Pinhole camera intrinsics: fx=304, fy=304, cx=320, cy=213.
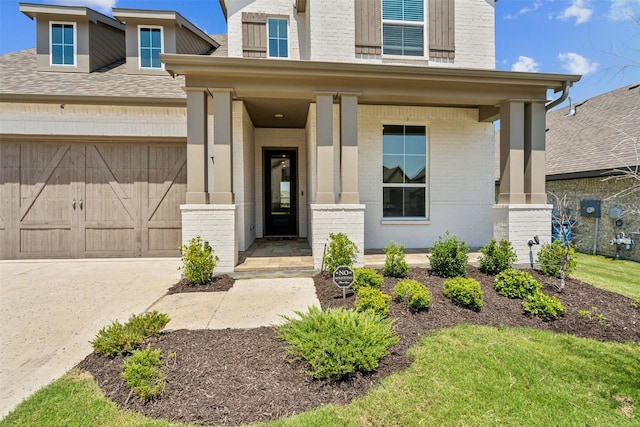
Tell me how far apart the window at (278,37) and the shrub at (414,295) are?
6.44m

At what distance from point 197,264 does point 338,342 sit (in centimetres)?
321

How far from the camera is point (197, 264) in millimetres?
4977

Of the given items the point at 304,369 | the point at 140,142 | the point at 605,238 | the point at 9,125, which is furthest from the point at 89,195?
the point at 605,238

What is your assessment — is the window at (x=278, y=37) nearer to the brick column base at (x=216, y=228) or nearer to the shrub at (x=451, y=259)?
the brick column base at (x=216, y=228)

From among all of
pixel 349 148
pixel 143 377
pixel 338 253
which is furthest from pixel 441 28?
pixel 143 377

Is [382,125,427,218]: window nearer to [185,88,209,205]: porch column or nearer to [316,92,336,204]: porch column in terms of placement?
[316,92,336,204]: porch column

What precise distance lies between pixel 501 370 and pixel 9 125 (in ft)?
33.1

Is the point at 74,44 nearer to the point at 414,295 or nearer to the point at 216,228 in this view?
the point at 216,228

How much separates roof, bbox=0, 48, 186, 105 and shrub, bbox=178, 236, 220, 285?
3919 millimetres

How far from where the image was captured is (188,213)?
529cm

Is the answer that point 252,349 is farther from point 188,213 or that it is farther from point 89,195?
point 89,195

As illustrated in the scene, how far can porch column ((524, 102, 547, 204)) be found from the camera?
5938mm

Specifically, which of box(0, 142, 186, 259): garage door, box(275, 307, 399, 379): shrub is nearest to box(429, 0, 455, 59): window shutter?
box(0, 142, 186, 259): garage door

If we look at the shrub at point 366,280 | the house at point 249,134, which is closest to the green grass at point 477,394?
the shrub at point 366,280
